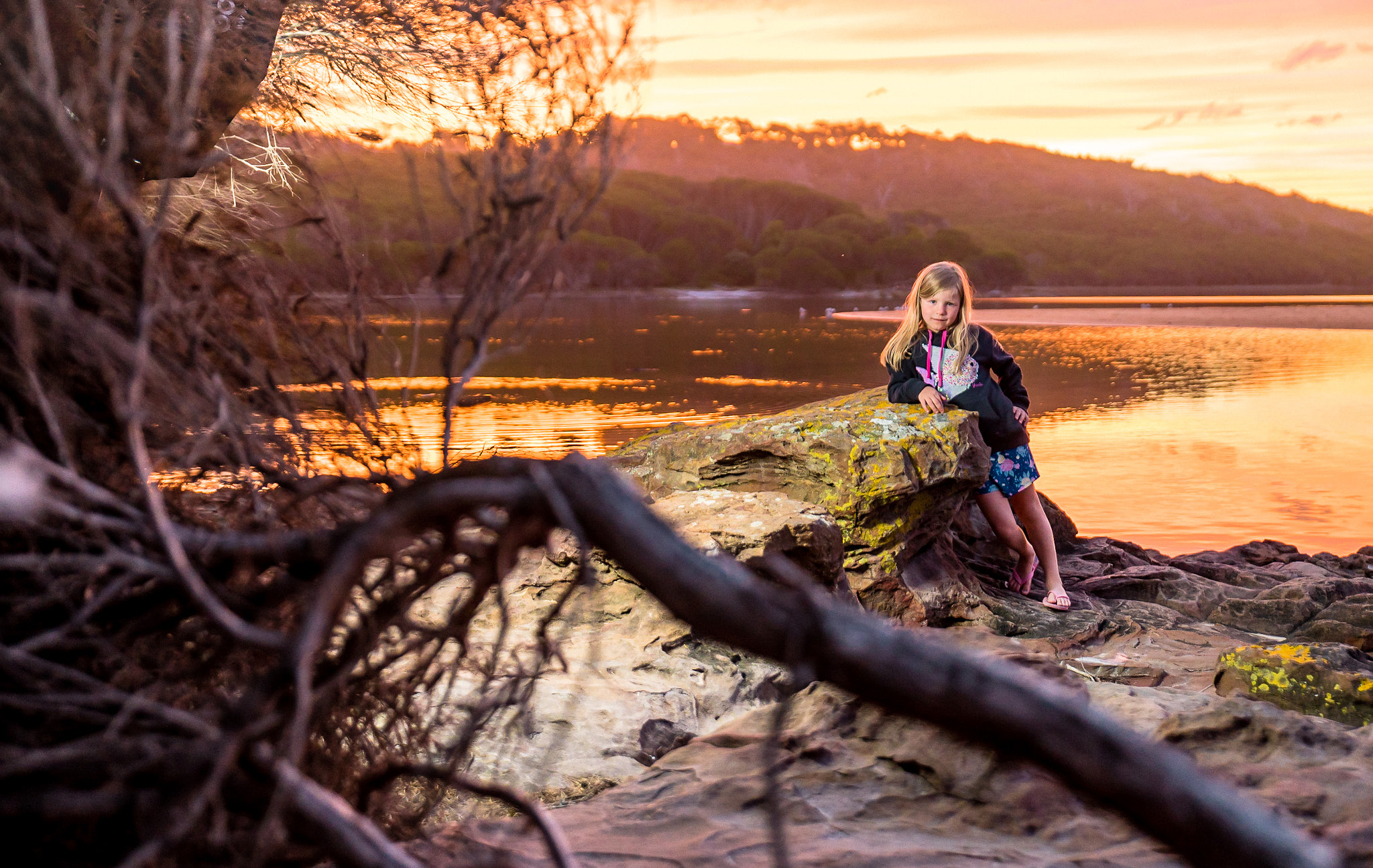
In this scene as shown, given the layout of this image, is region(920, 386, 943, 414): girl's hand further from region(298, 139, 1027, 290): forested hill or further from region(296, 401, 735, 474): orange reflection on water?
region(298, 139, 1027, 290): forested hill

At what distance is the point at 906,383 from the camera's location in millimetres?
7094

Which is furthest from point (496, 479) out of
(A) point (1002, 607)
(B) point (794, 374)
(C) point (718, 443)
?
(B) point (794, 374)

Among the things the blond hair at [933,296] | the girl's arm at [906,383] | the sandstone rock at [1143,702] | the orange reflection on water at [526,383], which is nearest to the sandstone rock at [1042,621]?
the girl's arm at [906,383]

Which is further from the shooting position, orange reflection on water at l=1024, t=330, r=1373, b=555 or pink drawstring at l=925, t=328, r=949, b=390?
orange reflection on water at l=1024, t=330, r=1373, b=555

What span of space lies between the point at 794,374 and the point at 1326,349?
20.6m

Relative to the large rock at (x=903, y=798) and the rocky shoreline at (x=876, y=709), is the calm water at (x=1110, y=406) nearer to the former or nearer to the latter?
the large rock at (x=903, y=798)

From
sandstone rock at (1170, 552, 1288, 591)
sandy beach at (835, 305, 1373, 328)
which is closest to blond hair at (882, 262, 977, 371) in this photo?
sandstone rock at (1170, 552, 1288, 591)

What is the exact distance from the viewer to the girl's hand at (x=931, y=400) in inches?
271

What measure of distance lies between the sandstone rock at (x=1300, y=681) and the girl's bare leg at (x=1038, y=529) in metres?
2.12

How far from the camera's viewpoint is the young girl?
6684mm

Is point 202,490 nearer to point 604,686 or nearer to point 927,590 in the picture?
point 604,686

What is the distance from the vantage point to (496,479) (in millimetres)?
2109

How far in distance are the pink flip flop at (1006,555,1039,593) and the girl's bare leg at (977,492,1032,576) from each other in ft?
0.23

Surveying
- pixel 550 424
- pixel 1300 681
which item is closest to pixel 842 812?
pixel 1300 681
